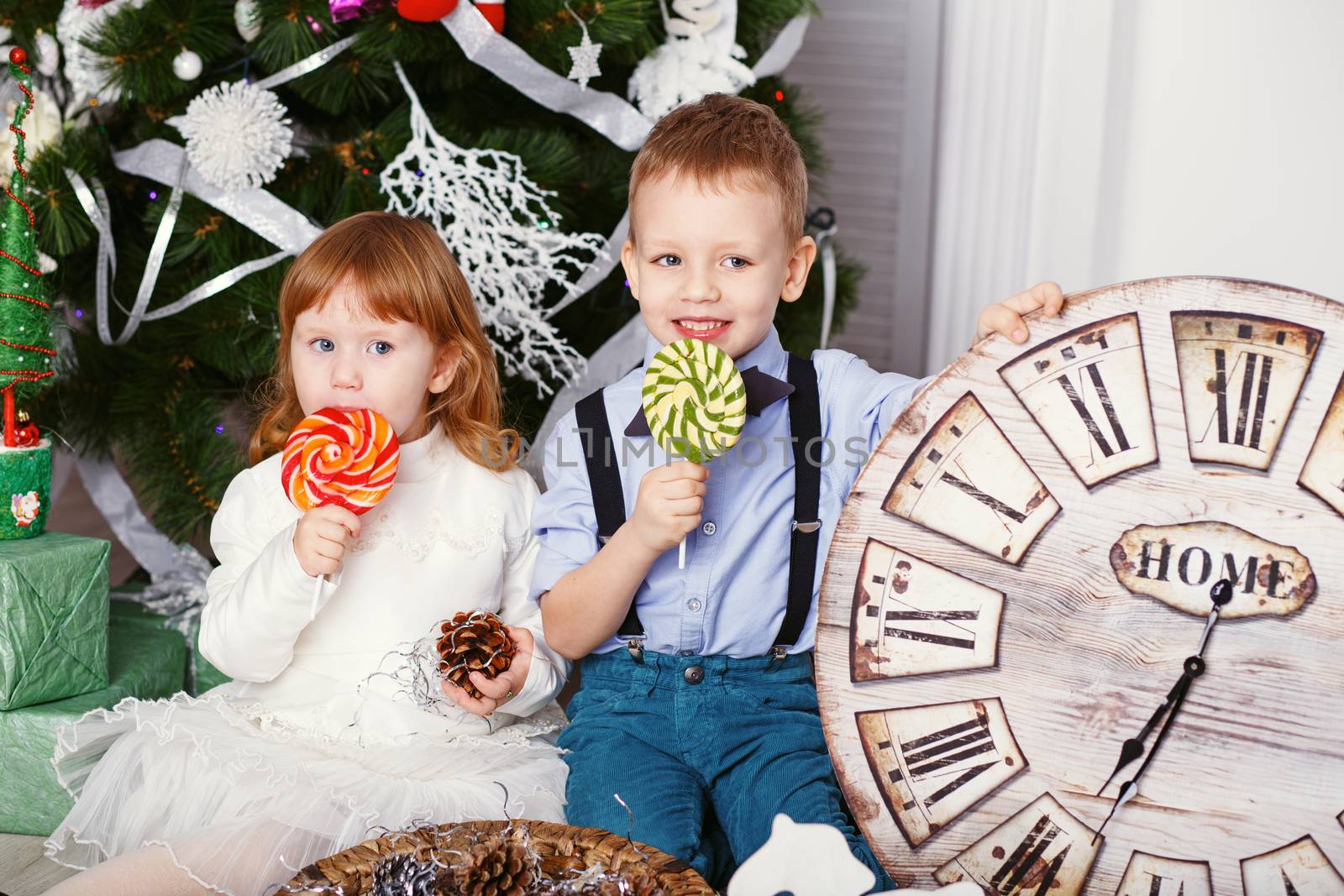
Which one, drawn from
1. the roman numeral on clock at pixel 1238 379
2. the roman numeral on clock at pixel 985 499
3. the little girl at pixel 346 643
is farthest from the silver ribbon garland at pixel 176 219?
the roman numeral on clock at pixel 1238 379

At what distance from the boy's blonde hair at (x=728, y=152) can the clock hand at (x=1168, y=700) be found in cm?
85

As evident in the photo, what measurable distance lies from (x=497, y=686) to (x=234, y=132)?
1141 mm

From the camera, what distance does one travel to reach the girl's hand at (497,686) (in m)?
1.83

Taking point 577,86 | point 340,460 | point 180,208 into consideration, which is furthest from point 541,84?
point 340,460

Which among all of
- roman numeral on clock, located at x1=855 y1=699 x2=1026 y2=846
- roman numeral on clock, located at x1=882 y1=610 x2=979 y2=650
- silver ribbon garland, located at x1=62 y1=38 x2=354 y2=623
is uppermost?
silver ribbon garland, located at x1=62 y1=38 x2=354 y2=623

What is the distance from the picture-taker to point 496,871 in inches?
53.3

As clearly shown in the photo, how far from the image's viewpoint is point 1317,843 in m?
1.38

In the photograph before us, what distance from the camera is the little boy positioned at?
1751 mm

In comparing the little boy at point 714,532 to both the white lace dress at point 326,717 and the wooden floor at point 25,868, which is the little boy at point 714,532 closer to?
the white lace dress at point 326,717

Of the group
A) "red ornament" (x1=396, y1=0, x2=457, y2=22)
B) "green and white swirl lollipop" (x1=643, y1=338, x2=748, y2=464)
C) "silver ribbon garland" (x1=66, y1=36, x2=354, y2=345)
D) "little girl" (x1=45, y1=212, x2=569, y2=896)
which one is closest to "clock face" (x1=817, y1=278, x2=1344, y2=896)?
"green and white swirl lollipop" (x1=643, y1=338, x2=748, y2=464)

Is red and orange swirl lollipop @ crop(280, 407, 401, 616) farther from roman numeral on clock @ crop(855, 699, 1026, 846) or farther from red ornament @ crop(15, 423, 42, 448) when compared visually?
roman numeral on clock @ crop(855, 699, 1026, 846)

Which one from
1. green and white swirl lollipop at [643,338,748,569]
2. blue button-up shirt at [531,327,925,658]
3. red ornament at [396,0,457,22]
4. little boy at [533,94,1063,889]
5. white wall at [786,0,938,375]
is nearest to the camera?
green and white swirl lollipop at [643,338,748,569]

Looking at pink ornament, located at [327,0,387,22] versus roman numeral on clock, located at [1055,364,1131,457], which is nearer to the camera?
roman numeral on clock, located at [1055,364,1131,457]

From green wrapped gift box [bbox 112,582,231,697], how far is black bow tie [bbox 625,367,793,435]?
Result: 3.64 feet
